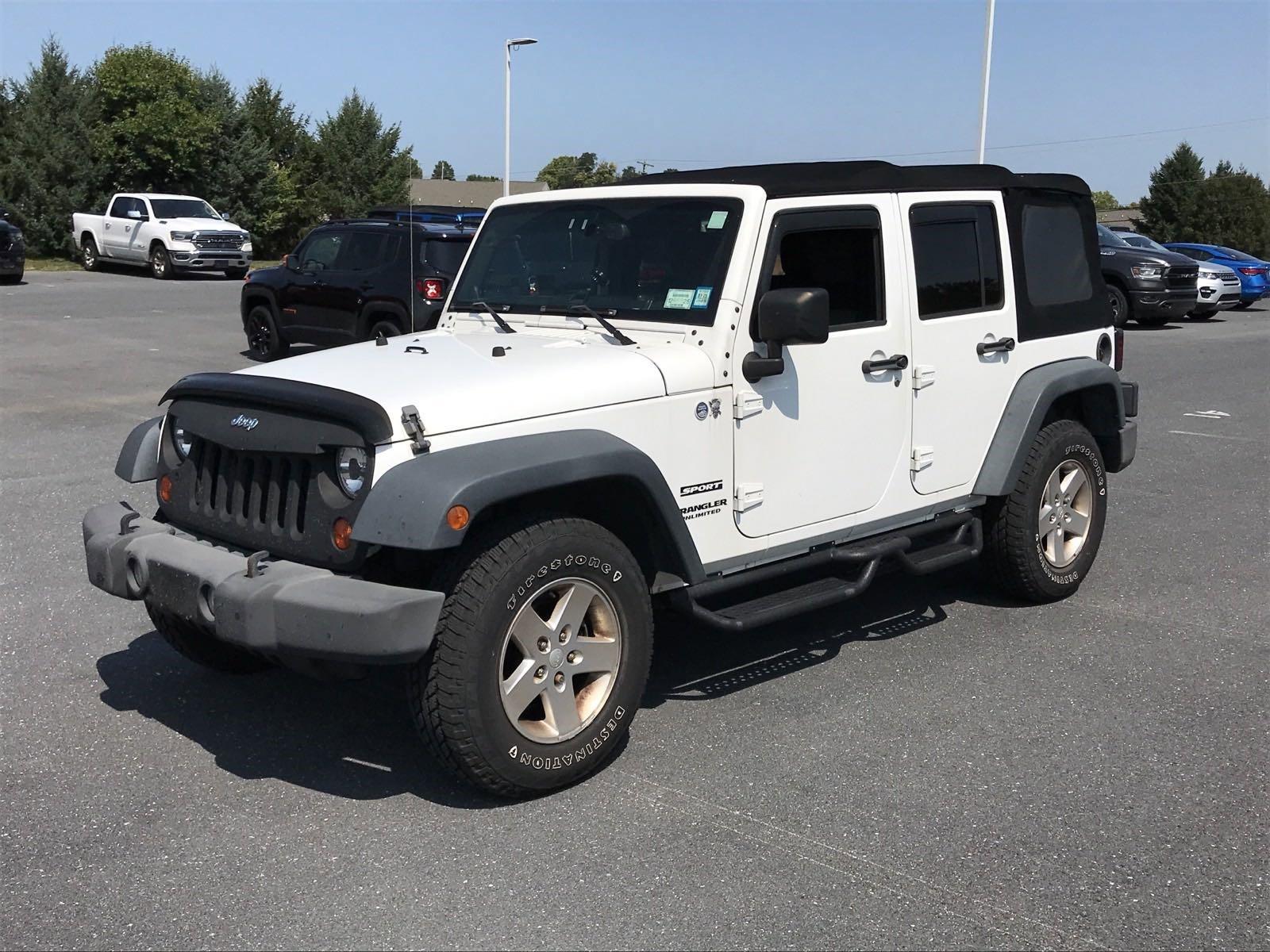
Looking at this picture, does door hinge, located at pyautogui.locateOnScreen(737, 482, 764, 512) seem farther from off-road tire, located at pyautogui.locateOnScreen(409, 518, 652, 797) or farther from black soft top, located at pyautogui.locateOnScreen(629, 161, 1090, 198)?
black soft top, located at pyautogui.locateOnScreen(629, 161, 1090, 198)

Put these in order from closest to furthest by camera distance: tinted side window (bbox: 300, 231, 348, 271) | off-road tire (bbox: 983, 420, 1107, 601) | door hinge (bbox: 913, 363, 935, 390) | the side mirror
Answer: the side mirror, door hinge (bbox: 913, 363, 935, 390), off-road tire (bbox: 983, 420, 1107, 601), tinted side window (bbox: 300, 231, 348, 271)

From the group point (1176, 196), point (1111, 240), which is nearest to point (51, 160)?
point (1111, 240)

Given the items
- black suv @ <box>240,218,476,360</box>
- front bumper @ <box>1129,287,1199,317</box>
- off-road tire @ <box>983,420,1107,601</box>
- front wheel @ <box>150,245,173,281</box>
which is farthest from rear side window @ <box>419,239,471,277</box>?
front wheel @ <box>150,245,173,281</box>

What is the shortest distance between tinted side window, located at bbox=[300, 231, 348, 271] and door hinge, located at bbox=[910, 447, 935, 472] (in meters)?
10.7

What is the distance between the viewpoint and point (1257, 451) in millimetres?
11164

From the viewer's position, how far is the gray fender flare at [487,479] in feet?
12.9

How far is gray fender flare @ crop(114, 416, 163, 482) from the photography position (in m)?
4.98

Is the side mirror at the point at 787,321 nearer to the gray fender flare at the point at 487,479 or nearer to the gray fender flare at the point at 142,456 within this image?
the gray fender flare at the point at 487,479

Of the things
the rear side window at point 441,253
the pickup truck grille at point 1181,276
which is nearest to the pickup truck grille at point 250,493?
the rear side window at point 441,253

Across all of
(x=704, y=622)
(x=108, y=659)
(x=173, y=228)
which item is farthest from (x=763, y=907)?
(x=173, y=228)

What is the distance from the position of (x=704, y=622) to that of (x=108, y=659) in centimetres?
259

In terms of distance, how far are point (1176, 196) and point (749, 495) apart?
54.4 m

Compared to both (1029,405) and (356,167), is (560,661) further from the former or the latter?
(356,167)

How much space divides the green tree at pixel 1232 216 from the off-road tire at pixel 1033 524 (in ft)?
168
